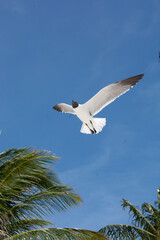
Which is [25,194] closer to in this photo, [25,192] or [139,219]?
[25,192]

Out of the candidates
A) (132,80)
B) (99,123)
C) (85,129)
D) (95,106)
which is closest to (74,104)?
(95,106)

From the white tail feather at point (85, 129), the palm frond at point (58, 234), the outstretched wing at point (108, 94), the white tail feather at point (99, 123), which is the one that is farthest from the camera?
the white tail feather at point (85, 129)

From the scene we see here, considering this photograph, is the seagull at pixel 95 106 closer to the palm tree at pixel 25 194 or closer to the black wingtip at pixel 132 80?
the black wingtip at pixel 132 80

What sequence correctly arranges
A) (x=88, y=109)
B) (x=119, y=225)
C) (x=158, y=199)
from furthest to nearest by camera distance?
(x=158, y=199), (x=88, y=109), (x=119, y=225)

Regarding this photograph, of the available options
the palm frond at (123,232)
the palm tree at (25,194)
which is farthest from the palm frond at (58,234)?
the palm frond at (123,232)

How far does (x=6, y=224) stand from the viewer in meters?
7.04

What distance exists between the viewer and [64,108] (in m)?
14.7

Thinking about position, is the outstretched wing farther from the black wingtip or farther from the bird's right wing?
the bird's right wing

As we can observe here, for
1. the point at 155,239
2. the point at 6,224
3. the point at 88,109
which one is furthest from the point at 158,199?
the point at 6,224

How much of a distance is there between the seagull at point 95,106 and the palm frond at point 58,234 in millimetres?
6559

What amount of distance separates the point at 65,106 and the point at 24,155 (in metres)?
6.85

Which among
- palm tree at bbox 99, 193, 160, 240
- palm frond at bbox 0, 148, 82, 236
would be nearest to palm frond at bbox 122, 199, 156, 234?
palm tree at bbox 99, 193, 160, 240

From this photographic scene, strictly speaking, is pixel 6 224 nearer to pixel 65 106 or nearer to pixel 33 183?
pixel 33 183

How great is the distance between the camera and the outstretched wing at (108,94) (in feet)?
39.5
